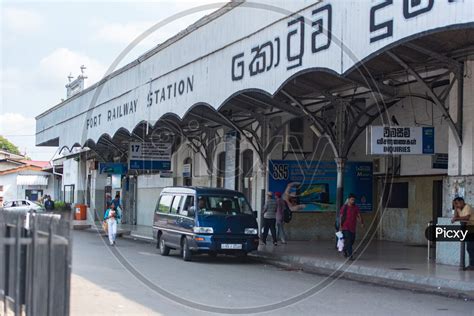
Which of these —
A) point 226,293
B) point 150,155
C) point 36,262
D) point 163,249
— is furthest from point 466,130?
point 150,155

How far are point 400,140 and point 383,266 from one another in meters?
3.38

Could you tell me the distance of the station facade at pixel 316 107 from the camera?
14500 millimetres

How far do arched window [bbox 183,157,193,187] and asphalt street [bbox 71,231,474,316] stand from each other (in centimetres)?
1606

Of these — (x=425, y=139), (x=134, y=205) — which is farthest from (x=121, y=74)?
(x=425, y=139)

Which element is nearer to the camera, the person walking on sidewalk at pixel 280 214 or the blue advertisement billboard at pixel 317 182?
the person walking on sidewalk at pixel 280 214

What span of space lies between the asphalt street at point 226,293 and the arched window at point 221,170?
476 inches

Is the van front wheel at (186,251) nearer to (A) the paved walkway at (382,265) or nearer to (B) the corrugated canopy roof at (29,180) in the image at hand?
(A) the paved walkway at (382,265)

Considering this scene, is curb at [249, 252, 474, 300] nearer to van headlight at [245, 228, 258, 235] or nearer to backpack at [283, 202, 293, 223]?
van headlight at [245, 228, 258, 235]

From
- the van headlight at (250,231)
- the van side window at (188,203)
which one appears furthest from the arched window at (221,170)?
the van headlight at (250,231)

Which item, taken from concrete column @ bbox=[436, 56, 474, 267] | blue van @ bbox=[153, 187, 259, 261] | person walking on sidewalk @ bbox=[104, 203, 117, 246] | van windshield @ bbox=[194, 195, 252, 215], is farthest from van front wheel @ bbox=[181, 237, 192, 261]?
concrete column @ bbox=[436, 56, 474, 267]

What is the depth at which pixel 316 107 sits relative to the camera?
24.6 metres

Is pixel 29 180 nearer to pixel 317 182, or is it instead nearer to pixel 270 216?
pixel 317 182

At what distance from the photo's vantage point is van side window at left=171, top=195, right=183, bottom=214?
762 inches

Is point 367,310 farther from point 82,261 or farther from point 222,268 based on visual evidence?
point 82,261
